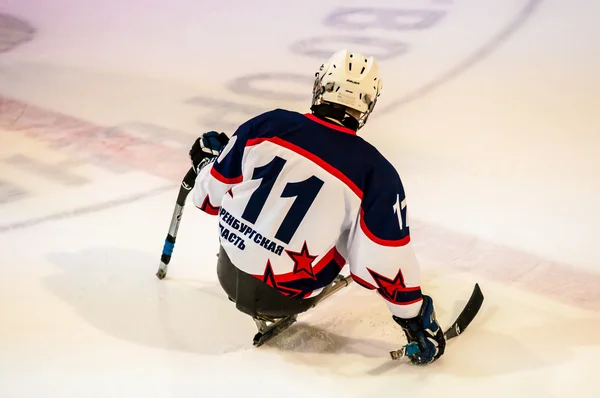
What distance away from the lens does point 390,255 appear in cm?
137

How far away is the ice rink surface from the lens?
156 cm

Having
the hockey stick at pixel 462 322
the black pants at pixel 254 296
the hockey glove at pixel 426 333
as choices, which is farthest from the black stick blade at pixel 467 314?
the black pants at pixel 254 296

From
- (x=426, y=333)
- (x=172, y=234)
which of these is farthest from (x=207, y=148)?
(x=426, y=333)

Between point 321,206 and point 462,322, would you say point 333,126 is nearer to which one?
point 321,206

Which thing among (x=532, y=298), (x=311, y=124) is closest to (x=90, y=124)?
(x=311, y=124)

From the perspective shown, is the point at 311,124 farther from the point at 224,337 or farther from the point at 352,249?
the point at 224,337

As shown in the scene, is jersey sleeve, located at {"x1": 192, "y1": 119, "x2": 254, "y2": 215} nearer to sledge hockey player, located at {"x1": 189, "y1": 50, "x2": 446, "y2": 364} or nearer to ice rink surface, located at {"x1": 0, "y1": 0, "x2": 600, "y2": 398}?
sledge hockey player, located at {"x1": 189, "y1": 50, "x2": 446, "y2": 364}

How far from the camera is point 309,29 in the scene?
12.6 feet

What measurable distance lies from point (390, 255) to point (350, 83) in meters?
0.39

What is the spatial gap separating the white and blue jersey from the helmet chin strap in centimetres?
2

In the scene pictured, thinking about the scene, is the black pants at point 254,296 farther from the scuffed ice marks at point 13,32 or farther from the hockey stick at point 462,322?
the scuffed ice marks at point 13,32

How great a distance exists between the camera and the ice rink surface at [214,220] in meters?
1.56

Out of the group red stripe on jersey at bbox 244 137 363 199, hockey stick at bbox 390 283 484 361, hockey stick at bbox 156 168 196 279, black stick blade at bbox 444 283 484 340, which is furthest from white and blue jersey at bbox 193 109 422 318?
hockey stick at bbox 156 168 196 279

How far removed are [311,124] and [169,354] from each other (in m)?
0.70
